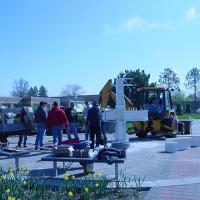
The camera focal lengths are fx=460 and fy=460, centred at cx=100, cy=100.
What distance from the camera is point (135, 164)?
490 inches

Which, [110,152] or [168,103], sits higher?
[168,103]

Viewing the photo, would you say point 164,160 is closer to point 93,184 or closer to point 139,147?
point 139,147

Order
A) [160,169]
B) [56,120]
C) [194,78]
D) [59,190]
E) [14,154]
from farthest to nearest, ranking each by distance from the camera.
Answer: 1. [194,78]
2. [56,120]
3. [160,169]
4. [14,154]
5. [59,190]

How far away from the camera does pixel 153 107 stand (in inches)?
942

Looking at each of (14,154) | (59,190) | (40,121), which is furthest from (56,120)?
(59,190)

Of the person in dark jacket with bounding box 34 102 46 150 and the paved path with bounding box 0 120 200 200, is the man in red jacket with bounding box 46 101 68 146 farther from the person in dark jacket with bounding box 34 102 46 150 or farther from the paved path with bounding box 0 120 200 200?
the paved path with bounding box 0 120 200 200

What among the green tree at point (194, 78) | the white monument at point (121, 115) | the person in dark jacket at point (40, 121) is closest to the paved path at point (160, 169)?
the white monument at point (121, 115)

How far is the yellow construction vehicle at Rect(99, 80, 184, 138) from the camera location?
22812 millimetres

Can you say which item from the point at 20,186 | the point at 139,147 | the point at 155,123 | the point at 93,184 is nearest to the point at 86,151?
the point at 93,184

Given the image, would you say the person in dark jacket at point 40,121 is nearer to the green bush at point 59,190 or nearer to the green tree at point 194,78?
the green bush at point 59,190

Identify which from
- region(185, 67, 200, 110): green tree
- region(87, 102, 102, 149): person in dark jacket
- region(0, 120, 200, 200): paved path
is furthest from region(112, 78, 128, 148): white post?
region(185, 67, 200, 110): green tree

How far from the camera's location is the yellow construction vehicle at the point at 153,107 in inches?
898

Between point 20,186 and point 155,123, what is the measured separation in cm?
1662

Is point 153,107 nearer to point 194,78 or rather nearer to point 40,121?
point 40,121
